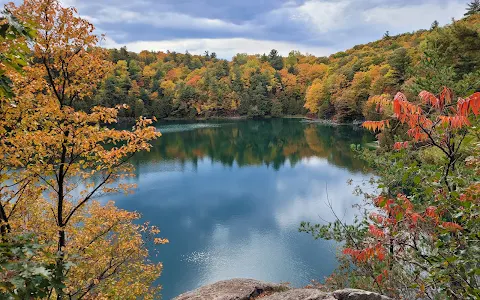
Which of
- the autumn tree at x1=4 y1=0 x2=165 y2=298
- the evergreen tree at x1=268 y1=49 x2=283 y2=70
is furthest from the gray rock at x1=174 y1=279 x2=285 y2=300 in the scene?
the evergreen tree at x1=268 y1=49 x2=283 y2=70

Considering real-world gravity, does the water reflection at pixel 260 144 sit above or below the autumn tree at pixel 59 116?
below

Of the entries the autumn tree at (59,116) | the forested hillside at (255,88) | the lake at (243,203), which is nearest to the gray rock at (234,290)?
the lake at (243,203)

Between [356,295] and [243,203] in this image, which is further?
[243,203]

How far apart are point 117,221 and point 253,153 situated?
26.9 m

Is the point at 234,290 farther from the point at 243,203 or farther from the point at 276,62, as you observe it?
the point at 276,62

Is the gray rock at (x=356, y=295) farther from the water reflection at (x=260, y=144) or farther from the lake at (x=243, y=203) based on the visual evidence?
the water reflection at (x=260, y=144)

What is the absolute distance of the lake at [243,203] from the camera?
11578 mm

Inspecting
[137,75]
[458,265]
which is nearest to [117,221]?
[458,265]

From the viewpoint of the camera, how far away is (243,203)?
59.7 feet

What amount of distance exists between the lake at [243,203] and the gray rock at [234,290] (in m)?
2.19

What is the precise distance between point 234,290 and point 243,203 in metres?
10.2

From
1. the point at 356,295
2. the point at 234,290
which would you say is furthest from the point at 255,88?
the point at 356,295

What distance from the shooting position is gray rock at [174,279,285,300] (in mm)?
7660

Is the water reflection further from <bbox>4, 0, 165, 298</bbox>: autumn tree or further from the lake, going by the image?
<bbox>4, 0, 165, 298</bbox>: autumn tree
